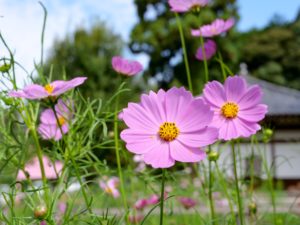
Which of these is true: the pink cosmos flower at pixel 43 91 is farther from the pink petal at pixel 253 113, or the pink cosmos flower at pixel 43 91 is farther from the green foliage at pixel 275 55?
the green foliage at pixel 275 55

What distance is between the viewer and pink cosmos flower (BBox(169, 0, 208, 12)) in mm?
835

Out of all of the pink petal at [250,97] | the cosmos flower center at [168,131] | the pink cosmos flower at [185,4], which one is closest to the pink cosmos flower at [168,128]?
the cosmos flower center at [168,131]

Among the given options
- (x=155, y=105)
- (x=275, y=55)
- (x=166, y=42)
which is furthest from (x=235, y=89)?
(x=275, y=55)

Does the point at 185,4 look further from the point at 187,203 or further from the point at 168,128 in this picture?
the point at 187,203

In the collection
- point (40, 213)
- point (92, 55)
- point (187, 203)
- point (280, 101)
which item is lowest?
point (280, 101)

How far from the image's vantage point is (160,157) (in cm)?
48

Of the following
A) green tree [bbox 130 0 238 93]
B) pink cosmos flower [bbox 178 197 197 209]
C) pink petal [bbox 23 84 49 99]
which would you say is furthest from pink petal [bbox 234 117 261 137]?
green tree [bbox 130 0 238 93]

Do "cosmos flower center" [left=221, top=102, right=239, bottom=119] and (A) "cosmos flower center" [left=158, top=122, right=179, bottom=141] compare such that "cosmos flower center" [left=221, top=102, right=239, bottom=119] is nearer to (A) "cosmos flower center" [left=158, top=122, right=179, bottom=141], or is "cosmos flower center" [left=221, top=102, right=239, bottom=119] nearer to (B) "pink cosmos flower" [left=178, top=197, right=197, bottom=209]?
(A) "cosmos flower center" [left=158, top=122, right=179, bottom=141]

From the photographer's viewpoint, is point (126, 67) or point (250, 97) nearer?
point (250, 97)

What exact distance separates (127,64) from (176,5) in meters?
0.14

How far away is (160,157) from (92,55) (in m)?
10.7

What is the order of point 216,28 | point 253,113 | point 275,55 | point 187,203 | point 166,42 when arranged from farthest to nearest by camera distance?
1. point 275,55
2. point 166,42
3. point 187,203
4. point 216,28
5. point 253,113

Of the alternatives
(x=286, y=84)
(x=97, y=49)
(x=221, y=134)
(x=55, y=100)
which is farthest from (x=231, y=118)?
(x=286, y=84)

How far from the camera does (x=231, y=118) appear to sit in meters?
0.58
